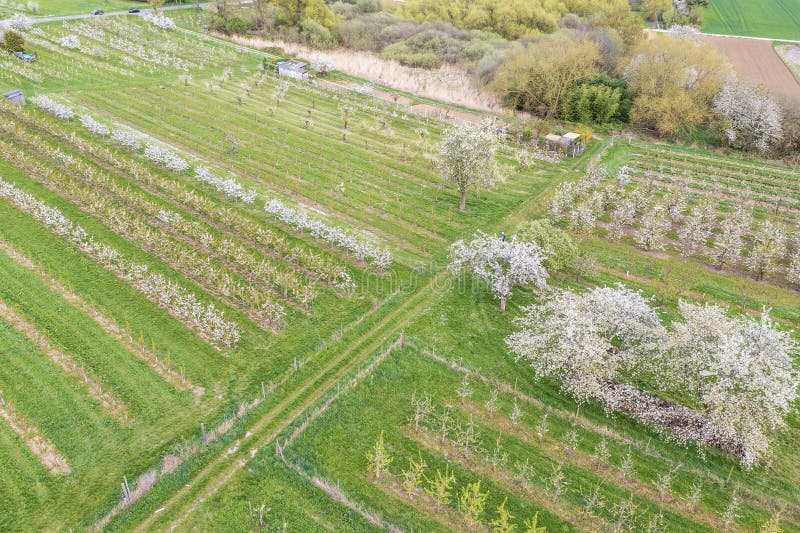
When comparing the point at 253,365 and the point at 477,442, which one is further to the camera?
the point at 253,365

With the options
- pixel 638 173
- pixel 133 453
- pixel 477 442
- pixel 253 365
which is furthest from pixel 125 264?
pixel 638 173

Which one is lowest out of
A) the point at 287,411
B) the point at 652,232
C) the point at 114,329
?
the point at 287,411

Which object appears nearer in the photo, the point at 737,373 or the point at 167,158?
the point at 737,373

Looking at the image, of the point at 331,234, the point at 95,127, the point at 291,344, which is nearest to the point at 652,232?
the point at 331,234

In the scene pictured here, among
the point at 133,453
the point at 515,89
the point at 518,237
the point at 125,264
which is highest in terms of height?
the point at 515,89

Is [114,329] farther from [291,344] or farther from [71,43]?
[71,43]

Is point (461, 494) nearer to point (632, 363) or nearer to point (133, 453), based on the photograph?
point (632, 363)

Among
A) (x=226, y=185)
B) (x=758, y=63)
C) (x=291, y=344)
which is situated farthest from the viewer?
(x=758, y=63)

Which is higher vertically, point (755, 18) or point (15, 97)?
point (755, 18)
